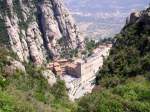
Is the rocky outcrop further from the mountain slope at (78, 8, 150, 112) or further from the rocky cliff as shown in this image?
the rocky cliff

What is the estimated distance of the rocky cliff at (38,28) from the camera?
115 metres

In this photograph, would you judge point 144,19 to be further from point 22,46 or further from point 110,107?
point 22,46

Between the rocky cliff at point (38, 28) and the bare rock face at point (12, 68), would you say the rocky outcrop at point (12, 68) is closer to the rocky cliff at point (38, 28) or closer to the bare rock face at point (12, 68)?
the bare rock face at point (12, 68)

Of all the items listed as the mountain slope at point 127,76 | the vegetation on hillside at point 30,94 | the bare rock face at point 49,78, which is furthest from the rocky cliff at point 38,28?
the mountain slope at point 127,76

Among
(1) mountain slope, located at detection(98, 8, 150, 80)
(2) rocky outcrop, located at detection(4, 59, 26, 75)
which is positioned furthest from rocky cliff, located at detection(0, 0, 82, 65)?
(2) rocky outcrop, located at detection(4, 59, 26, 75)

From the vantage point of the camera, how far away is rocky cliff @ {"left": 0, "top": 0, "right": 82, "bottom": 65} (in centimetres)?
11475

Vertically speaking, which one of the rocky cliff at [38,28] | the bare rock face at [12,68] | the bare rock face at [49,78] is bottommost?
the rocky cliff at [38,28]

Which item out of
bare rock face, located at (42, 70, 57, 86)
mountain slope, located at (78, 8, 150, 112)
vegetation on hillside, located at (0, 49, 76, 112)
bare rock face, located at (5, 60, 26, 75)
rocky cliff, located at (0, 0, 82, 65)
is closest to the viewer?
vegetation on hillside, located at (0, 49, 76, 112)

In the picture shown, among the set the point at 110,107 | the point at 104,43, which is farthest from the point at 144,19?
the point at 104,43

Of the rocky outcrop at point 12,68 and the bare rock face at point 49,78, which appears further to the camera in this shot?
the bare rock face at point 49,78

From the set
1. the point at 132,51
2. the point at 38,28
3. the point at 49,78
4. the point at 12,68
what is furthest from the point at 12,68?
the point at 38,28

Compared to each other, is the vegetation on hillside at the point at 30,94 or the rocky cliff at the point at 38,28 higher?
the vegetation on hillside at the point at 30,94

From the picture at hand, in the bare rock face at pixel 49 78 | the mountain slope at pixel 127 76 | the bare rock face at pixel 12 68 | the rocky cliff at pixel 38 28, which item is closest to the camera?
the mountain slope at pixel 127 76

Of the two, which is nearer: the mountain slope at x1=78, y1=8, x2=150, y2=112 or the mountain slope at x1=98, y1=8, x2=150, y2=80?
the mountain slope at x1=78, y1=8, x2=150, y2=112
